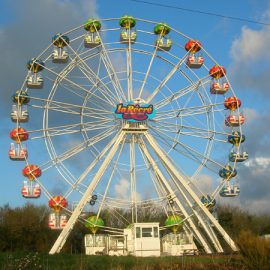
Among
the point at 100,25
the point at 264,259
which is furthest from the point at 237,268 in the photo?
the point at 100,25

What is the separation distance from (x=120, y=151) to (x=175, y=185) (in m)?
4.39

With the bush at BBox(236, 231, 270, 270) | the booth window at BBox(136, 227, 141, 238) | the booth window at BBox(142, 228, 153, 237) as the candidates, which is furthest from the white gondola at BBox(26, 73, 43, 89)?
the bush at BBox(236, 231, 270, 270)

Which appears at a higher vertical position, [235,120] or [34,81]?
[34,81]

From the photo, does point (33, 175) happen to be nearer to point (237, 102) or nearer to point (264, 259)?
point (237, 102)

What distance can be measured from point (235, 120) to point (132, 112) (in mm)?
7166

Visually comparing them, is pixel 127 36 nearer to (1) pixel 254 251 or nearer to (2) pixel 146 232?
(2) pixel 146 232

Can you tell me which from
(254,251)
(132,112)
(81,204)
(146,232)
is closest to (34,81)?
(132,112)

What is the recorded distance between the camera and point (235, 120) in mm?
35375

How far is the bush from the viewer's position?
13461 millimetres

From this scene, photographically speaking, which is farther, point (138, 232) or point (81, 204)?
point (138, 232)

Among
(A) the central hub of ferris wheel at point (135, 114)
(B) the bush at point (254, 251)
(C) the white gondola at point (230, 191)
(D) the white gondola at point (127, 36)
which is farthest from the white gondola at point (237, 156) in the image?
(B) the bush at point (254, 251)

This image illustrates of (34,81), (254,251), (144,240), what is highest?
(34,81)

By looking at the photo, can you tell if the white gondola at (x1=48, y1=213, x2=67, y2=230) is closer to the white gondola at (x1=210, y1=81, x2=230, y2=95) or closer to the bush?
the white gondola at (x1=210, y1=81, x2=230, y2=95)

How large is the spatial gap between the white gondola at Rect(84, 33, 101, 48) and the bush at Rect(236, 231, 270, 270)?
23668 millimetres
